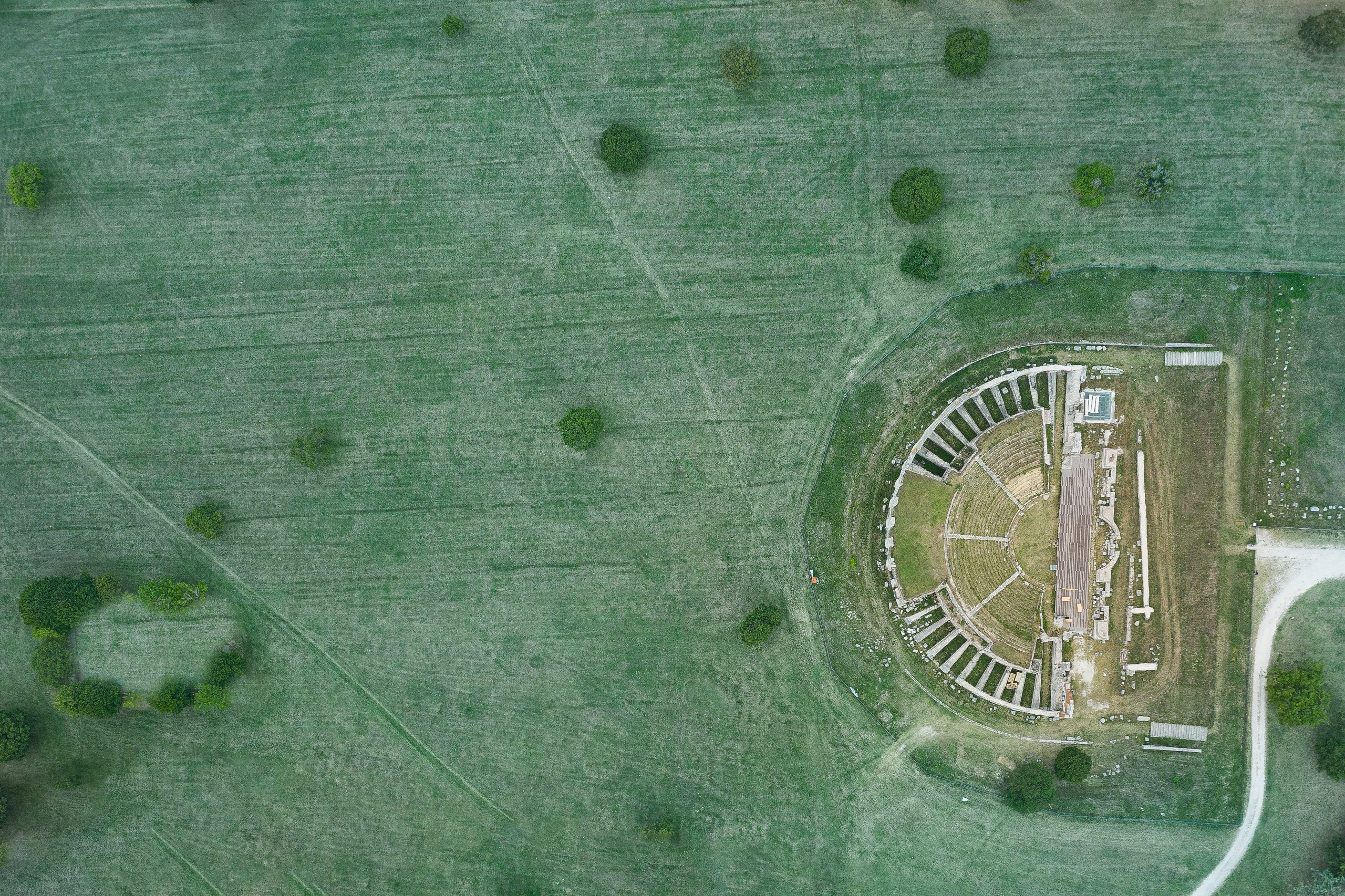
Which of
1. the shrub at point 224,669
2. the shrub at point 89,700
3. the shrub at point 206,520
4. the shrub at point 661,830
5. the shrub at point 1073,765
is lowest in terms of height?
the shrub at point 661,830

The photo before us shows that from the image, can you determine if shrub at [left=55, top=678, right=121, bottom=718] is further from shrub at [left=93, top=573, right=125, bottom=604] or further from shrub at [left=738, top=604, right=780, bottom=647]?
shrub at [left=738, top=604, right=780, bottom=647]

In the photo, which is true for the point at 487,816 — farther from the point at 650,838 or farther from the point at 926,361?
the point at 926,361

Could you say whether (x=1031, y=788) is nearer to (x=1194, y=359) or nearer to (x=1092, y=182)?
(x=1194, y=359)

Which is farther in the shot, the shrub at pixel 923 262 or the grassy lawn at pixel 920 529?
the grassy lawn at pixel 920 529

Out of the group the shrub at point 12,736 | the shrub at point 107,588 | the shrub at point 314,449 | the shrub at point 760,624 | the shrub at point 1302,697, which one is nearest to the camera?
the shrub at point 1302,697

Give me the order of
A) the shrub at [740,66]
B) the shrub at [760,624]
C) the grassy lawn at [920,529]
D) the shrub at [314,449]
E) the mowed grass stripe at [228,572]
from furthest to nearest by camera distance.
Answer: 1. the mowed grass stripe at [228,572]
2. the grassy lawn at [920,529]
3. the shrub at [314,449]
4. the shrub at [740,66]
5. the shrub at [760,624]

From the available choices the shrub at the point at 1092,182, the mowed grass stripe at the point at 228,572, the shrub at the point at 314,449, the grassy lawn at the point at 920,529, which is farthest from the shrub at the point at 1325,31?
the mowed grass stripe at the point at 228,572

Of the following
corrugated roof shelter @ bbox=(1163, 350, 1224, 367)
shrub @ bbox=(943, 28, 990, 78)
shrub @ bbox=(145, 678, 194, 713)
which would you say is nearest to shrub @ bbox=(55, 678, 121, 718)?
shrub @ bbox=(145, 678, 194, 713)

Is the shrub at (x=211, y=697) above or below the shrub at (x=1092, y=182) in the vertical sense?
below

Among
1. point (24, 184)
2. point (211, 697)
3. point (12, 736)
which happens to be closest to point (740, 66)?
point (24, 184)

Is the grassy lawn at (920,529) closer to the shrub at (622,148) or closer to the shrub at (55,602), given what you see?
the shrub at (622,148)
